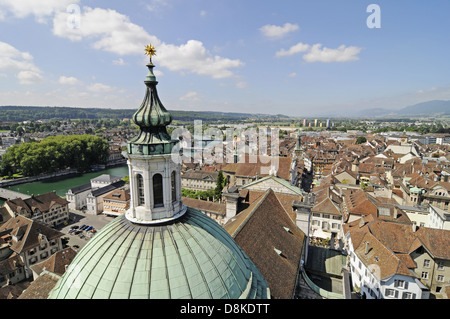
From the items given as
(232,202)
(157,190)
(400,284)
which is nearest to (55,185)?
(232,202)

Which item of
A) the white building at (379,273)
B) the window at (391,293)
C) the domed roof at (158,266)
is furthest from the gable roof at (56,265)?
the window at (391,293)

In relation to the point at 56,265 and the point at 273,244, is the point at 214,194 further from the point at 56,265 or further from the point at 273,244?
the point at 273,244

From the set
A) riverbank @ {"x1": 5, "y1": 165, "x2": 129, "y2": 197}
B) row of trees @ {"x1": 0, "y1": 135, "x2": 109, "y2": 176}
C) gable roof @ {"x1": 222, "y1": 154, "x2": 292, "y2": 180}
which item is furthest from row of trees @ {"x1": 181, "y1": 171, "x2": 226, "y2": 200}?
row of trees @ {"x1": 0, "y1": 135, "x2": 109, "y2": 176}

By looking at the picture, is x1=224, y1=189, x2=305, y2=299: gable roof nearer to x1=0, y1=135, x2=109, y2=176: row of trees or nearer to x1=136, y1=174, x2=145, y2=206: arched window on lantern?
x1=136, y1=174, x2=145, y2=206: arched window on lantern

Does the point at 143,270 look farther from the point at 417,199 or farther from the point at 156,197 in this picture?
the point at 417,199

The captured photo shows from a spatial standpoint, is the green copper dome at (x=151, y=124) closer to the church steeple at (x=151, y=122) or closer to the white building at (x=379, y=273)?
the church steeple at (x=151, y=122)

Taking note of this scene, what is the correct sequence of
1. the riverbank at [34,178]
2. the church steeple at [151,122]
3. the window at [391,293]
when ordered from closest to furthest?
the church steeple at [151,122] → the window at [391,293] → the riverbank at [34,178]
